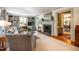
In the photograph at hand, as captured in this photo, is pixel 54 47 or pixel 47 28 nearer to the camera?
pixel 54 47

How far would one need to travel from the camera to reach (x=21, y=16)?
4.90 m

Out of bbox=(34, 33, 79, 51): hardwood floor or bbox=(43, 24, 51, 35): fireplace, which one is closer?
bbox=(34, 33, 79, 51): hardwood floor

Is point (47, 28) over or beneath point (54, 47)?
over

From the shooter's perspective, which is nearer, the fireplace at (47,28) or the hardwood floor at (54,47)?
the hardwood floor at (54,47)

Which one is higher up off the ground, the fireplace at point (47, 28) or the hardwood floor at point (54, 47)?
the fireplace at point (47, 28)

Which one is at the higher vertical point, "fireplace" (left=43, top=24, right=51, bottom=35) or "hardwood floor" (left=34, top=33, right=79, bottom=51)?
"fireplace" (left=43, top=24, right=51, bottom=35)
